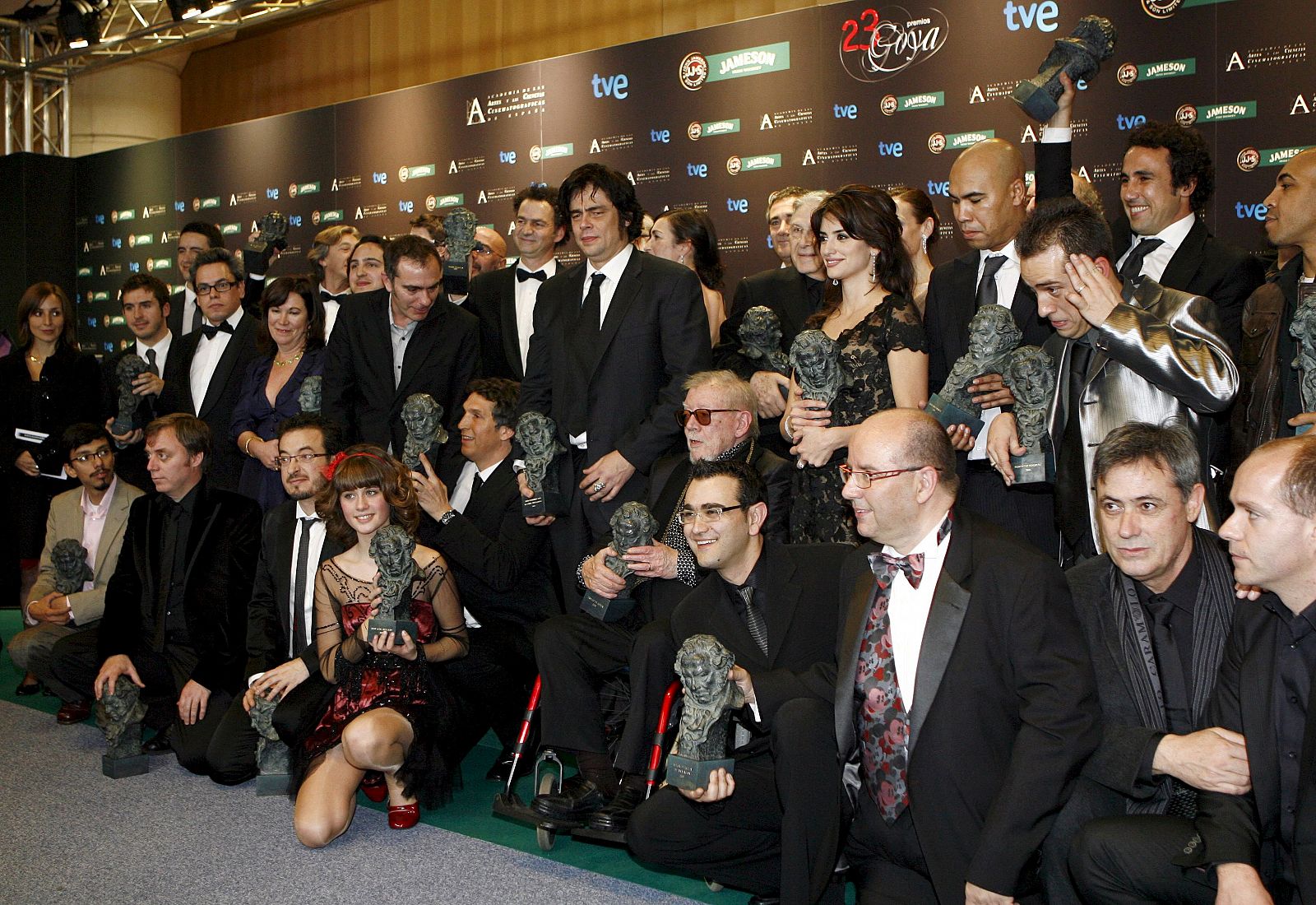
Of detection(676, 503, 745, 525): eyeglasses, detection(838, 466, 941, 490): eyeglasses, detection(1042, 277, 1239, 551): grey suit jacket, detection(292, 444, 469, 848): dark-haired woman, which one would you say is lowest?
detection(292, 444, 469, 848): dark-haired woman

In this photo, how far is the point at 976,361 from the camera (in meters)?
3.69

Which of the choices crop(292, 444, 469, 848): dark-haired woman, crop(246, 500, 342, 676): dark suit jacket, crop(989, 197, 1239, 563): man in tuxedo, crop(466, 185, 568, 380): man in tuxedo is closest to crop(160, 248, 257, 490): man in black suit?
crop(246, 500, 342, 676): dark suit jacket

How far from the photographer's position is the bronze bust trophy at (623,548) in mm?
4051

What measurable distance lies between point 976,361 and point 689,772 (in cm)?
147

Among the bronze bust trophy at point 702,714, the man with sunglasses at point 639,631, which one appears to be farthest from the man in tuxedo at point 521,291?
the bronze bust trophy at point 702,714

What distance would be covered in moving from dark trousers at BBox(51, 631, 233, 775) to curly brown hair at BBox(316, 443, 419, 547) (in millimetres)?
975

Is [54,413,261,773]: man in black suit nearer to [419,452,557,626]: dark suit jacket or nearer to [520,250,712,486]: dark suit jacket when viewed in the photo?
[419,452,557,626]: dark suit jacket

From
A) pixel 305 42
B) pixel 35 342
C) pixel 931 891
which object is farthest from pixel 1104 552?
pixel 305 42

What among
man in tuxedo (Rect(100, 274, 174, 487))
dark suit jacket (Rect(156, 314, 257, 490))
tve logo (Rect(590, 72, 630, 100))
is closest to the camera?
dark suit jacket (Rect(156, 314, 257, 490))

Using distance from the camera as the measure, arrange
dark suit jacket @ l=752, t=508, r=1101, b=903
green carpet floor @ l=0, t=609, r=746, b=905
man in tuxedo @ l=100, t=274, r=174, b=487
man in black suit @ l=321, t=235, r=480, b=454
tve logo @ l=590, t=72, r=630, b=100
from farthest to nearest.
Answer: tve logo @ l=590, t=72, r=630, b=100
man in tuxedo @ l=100, t=274, r=174, b=487
man in black suit @ l=321, t=235, r=480, b=454
green carpet floor @ l=0, t=609, r=746, b=905
dark suit jacket @ l=752, t=508, r=1101, b=903

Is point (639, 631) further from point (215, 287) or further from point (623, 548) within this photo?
point (215, 287)

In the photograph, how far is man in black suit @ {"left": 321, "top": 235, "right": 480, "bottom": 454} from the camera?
17.8ft

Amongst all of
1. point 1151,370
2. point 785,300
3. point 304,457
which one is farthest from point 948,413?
point 304,457

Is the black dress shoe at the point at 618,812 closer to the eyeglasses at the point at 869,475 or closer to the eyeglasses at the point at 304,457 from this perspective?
the eyeglasses at the point at 869,475
